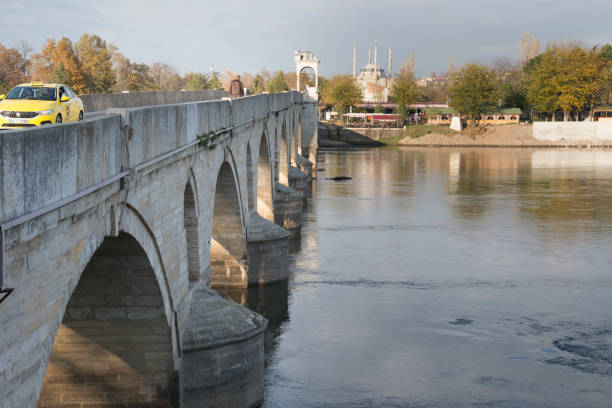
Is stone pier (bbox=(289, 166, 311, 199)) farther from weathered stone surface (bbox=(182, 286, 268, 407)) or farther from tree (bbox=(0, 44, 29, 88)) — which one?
weathered stone surface (bbox=(182, 286, 268, 407))

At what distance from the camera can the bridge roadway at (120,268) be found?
7398 mm

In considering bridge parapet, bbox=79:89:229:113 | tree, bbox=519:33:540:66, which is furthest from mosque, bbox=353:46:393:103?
bridge parapet, bbox=79:89:229:113

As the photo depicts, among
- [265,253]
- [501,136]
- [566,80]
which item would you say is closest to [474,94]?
[501,136]

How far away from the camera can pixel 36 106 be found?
13125 millimetres

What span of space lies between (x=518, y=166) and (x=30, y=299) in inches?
2644

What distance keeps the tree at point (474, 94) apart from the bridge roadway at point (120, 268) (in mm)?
78829

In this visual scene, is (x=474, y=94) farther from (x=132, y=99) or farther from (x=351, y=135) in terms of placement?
A: (x=132, y=99)

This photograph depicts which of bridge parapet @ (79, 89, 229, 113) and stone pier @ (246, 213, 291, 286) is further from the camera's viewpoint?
stone pier @ (246, 213, 291, 286)

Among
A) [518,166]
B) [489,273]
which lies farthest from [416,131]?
[489,273]

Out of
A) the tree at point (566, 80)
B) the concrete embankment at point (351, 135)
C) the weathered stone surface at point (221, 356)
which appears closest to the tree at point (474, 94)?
the tree at point (566, 80)

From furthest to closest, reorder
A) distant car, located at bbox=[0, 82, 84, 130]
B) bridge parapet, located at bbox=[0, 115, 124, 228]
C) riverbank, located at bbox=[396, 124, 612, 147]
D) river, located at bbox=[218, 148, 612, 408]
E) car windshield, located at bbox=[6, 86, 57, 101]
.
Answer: riverbank, located at bbox=[396, 124, 612, 147], river, located at bbox=[218, 148, 612, 408], car windshield, located at bbox=[6, 86, 57, 101], distant car, located at bbox=[0, 82, 84, 130], bridge parapet, located at bbox=[0, 115, 124, 228]

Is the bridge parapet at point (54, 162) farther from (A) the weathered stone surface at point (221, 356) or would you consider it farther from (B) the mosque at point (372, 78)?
(B) the mosque at point (372, 78)

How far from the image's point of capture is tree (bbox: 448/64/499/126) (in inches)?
3836

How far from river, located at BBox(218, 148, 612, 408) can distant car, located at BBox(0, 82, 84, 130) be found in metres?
7.59
